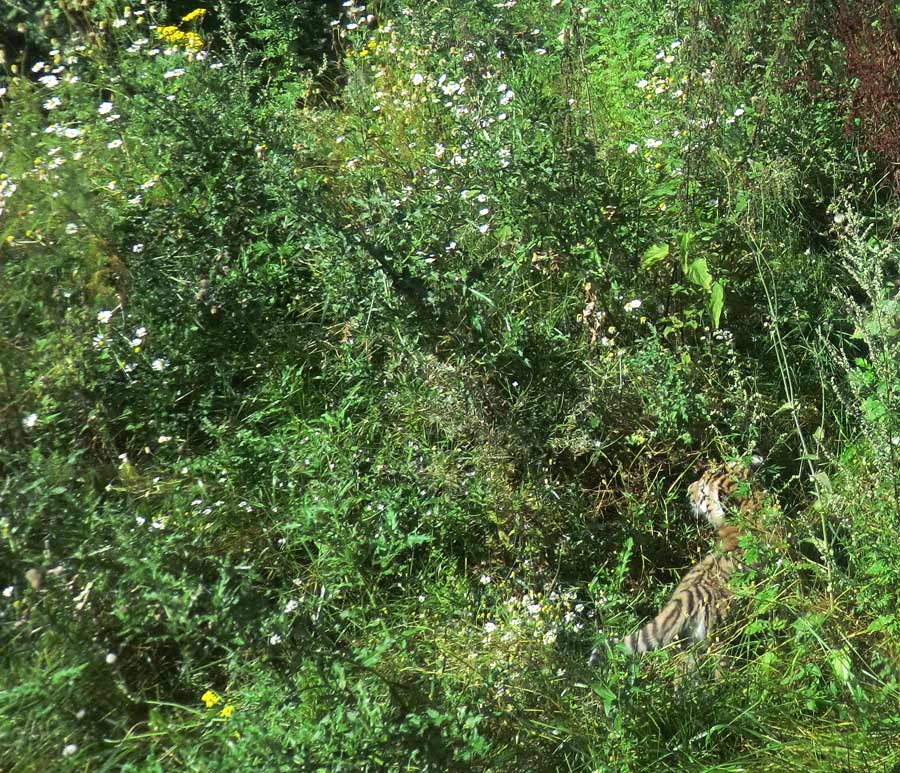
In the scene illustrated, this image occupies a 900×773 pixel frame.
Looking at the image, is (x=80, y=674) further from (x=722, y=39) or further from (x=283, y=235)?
(x=722, y=39)

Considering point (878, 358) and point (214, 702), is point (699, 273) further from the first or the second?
point (214, 702)

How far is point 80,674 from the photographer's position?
3.10m

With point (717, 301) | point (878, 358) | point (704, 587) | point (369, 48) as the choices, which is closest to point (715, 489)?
point (704, 587)

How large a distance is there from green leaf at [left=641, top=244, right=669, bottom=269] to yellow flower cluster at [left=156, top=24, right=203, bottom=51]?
2.98 meters

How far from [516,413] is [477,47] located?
2508 mm

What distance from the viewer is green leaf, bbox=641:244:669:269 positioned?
3879mm

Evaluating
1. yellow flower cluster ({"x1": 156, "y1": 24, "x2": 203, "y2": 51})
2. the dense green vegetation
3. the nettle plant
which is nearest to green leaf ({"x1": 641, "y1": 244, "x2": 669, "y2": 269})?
the dense green vegetation

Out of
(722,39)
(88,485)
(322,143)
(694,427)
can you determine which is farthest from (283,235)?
(722,39)

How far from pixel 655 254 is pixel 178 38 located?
322 centimetres

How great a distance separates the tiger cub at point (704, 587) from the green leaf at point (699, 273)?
27.5 inches

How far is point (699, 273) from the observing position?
3.86 meters

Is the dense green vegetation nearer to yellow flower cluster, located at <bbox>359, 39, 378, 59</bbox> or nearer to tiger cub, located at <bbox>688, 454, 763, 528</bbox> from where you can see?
tiger cub, located at <bbox>688, 454, 763, 528</bbox>

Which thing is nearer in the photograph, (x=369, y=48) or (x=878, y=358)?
(x=878, y=358)

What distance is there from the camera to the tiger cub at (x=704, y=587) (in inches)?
A: 125
